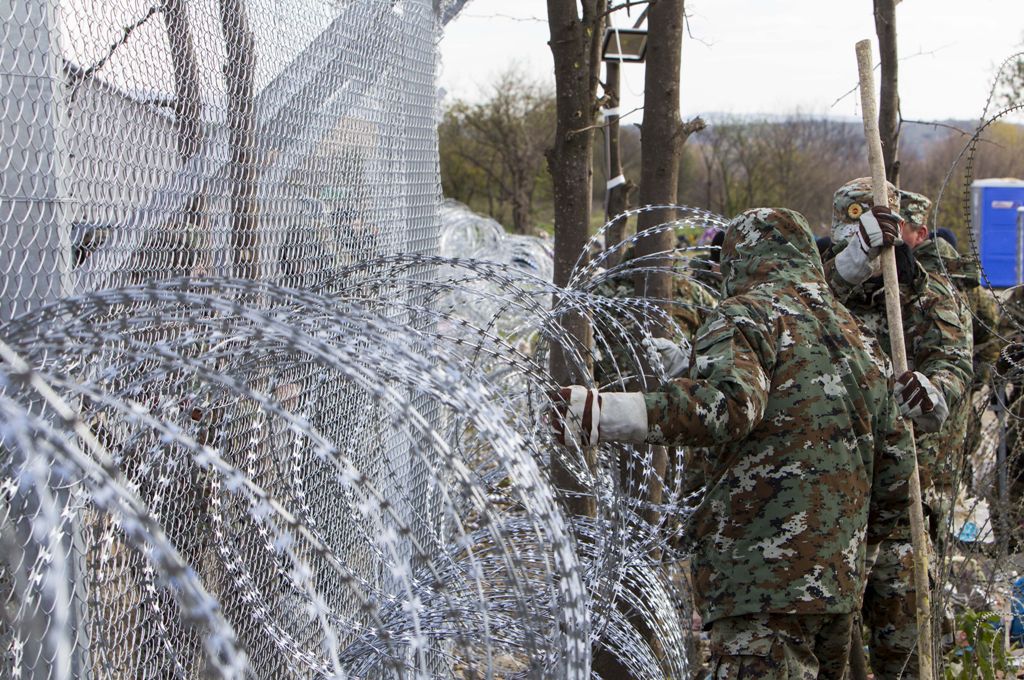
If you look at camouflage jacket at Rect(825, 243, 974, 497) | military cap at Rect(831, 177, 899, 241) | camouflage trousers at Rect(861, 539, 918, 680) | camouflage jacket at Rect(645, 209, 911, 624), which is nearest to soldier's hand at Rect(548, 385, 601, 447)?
camouflage jacket at Rect(645, 209, 911, 624)

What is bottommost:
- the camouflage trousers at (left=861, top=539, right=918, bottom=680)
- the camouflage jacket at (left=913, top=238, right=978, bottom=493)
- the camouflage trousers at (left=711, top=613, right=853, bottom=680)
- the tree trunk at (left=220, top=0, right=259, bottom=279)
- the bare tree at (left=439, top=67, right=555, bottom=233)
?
the camouflage trousers at (left=861, top=539, right=918, bottom=680)

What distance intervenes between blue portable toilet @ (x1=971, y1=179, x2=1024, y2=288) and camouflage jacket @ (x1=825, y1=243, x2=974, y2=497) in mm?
18707

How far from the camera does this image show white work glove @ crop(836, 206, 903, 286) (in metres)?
3.90

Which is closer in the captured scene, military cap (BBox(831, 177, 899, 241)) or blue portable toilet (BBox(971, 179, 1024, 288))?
military cap (BBox(831, 177, 899, 241))

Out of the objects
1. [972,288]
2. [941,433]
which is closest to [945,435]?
[941,433]

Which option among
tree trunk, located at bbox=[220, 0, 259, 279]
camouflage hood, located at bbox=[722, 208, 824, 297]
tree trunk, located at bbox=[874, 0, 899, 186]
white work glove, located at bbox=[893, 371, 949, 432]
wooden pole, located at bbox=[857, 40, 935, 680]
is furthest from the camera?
tree trunk, located at bbox=[874, 0, 899, 186]

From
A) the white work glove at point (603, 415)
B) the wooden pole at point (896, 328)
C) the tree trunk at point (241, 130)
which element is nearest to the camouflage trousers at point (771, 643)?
the wooden pole at point (896, 328)

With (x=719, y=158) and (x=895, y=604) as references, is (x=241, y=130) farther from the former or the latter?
(x=719, y=158)

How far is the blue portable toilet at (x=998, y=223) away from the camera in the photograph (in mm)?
22141

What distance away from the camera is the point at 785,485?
3105mm

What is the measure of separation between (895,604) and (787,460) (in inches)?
53.8

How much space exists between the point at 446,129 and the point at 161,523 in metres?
29.7

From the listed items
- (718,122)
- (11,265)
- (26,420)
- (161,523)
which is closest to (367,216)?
(161,523)

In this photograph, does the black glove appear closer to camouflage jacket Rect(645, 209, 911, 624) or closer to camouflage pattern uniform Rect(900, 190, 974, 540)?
camouflage pattern uniform Rect(900, 190, 974, 540)
